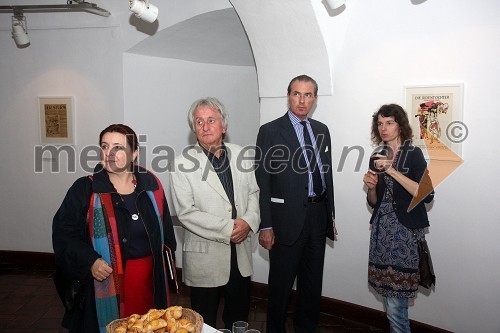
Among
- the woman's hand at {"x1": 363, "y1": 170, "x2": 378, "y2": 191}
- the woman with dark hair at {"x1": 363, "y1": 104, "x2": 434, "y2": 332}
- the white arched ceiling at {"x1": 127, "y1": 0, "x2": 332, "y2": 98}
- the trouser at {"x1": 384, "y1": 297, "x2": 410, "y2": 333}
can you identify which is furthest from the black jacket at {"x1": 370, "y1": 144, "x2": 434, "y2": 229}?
the white arched ceiling at {"x1": 127, "y1": 0, "x2": 332, "y2": 98}

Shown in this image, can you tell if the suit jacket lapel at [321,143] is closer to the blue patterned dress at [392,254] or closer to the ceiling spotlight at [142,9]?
the blue patterned dress at [392,254]

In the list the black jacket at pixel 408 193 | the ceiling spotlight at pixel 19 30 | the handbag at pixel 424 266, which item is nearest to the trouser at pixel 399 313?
the handbag at pixel 424 266

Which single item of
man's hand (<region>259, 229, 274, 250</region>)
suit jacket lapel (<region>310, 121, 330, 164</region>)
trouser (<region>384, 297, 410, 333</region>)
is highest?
suit jacket lapel (<region>310, 121, 330, 164</region>)

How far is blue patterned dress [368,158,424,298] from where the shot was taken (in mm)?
2350

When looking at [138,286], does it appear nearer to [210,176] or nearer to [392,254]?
[210,176]

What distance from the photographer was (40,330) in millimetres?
3291

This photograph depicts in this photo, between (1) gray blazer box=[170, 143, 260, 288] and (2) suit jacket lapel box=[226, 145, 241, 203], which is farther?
(2) suit jacket lapel box=[226, 145, 241, 203]

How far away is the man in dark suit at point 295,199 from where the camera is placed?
8.68 ft

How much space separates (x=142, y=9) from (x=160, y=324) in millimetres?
2889

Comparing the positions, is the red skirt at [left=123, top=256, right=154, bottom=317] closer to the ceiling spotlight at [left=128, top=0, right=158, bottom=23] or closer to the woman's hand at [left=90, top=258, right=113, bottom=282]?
the woman's hand at [left=90, top=258, right=113, bottom=282]

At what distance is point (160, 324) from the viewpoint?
1.43 metres

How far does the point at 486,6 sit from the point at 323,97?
131 cm

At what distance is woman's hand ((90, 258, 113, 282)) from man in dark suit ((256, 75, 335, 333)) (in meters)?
1.04

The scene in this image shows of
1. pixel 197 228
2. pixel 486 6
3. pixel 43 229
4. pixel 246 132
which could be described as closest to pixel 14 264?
pixel 43 229
